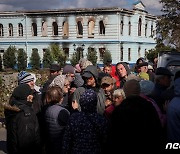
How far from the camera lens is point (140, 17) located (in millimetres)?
61031

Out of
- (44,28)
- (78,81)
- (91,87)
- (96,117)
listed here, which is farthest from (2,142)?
(44,28)

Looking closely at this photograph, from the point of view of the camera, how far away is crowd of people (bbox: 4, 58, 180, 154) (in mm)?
4457

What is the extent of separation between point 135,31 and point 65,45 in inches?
409

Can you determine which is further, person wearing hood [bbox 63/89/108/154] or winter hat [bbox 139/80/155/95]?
winter hat [bbox 139/80/155/95]

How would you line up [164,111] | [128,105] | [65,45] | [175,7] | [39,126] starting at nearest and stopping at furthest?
1. [128,105]
2. [164,111]
3. [39,126]
4. [175,7]
5. [65,45]

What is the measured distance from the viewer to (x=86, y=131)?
4750 mm

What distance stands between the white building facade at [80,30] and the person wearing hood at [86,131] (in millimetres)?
49685

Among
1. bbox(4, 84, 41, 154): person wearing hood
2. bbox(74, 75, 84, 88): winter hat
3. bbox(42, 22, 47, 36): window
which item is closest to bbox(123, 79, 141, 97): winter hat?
bbox(4, 84, 41, 154): person wearing hood

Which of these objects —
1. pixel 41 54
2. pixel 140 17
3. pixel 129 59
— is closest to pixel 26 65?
pixel 41 54

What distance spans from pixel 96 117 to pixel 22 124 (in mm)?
1257

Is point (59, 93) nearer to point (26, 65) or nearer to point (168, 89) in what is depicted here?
point (168, 89)

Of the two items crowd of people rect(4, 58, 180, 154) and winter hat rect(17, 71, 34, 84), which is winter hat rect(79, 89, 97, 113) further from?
winter hat rect(17, 71, 34, 84)

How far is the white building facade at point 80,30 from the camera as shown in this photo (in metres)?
55.3

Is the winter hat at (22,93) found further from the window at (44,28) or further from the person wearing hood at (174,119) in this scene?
the window at (44,28)
